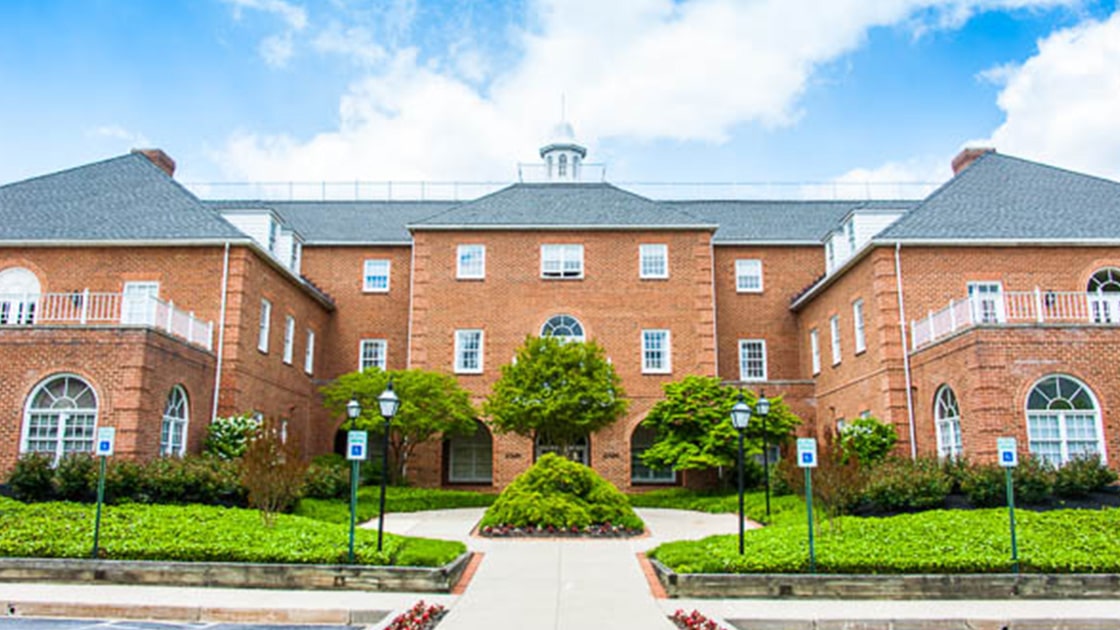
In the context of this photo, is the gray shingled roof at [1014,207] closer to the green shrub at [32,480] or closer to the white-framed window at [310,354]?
the white-framed window at [310,354]

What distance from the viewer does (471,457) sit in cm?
2920

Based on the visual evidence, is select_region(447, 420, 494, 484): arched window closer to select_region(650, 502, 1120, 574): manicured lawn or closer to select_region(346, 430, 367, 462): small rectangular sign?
select_region(650, 502, 1120, 574): manicured lawn

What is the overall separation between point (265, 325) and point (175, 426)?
209 inches

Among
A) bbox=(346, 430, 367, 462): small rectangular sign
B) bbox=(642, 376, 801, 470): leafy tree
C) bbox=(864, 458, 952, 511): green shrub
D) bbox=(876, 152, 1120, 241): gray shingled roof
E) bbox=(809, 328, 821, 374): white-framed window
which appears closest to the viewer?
bbox=(346, 430, 367, 462): small rectangular sign

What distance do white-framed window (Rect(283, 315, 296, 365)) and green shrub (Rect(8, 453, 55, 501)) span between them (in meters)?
10.2

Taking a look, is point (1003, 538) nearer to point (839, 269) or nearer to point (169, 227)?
point (839, 269)

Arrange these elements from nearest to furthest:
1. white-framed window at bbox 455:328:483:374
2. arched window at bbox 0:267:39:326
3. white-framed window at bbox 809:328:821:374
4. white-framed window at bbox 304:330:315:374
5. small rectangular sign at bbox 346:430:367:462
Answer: small rectangular sign at bbox 346:430:367:462 < arched window at bbox 0:267:39:326 < white-framed window at bbox 455:328:483:374 < white-framed window at bbox 809:328:821:374 < white-framed window at bbox 304:330:315:374

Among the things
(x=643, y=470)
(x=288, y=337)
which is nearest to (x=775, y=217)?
(x=643, y=470)

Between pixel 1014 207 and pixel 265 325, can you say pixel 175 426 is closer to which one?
pixel 265 325

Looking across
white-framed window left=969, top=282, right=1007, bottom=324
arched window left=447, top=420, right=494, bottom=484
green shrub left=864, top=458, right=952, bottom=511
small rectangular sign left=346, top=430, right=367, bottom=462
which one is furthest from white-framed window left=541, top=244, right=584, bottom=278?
small rectangular sign left=346, top=430, right=367, bottom=462

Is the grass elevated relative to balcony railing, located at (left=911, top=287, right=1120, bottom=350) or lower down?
lower down

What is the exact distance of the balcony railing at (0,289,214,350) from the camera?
2058 cm

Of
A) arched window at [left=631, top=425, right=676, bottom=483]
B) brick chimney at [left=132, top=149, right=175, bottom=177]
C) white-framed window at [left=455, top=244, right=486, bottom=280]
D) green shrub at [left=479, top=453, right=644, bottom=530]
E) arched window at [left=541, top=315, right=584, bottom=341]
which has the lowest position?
green shrub at [left=479, top=453, right=644, bottom=530]

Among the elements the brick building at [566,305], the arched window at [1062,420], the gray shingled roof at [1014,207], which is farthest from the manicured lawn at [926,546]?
the gray shingled roof at [1014,207]
